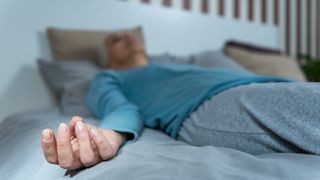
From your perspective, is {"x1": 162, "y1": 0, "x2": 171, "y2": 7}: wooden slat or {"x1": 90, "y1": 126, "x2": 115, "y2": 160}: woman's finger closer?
{"x1": 90, "y1": 126, "x2": 115, "y2": 160}: woman's finger

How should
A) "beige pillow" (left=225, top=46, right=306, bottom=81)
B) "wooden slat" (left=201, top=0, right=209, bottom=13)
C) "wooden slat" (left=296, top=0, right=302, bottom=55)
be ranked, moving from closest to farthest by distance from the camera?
"beige pillow" (left=225, top=46, right=306, bottom=81) < "wooden slat" (left=201, top=0, right=209, bottom=13) < "wooden slat" (left=296, top=0, right=302, bottom=55)

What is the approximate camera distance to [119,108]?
0.96 metres

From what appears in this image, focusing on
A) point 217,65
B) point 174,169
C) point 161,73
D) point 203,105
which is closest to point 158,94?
point 161,73

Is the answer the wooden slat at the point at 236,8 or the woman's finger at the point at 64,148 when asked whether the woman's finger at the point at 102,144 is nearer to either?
the woman's finger at the point at 64,148

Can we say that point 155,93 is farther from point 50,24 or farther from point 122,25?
point 122,25

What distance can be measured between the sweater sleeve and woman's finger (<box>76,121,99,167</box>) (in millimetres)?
116

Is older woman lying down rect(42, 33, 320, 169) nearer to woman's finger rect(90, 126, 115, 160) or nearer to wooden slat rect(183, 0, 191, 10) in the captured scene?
woman's finger rect(90, 126, 115, 160)

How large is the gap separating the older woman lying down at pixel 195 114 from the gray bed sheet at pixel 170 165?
3 cm

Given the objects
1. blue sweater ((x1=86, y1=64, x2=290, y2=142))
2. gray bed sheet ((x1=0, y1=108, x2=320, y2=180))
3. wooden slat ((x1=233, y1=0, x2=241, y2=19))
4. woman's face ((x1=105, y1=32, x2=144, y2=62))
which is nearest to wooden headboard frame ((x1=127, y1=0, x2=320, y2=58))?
wooden slat ((x1=233, y1=0, x2=241, y2=19))

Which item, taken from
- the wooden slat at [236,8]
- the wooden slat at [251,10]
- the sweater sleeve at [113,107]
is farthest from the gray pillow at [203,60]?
the wooden slat at [251,10]

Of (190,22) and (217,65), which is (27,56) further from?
(190,22)

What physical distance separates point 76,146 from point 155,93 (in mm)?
496

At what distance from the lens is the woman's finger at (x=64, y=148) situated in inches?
24.8

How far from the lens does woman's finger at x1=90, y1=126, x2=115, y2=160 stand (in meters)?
0.66
